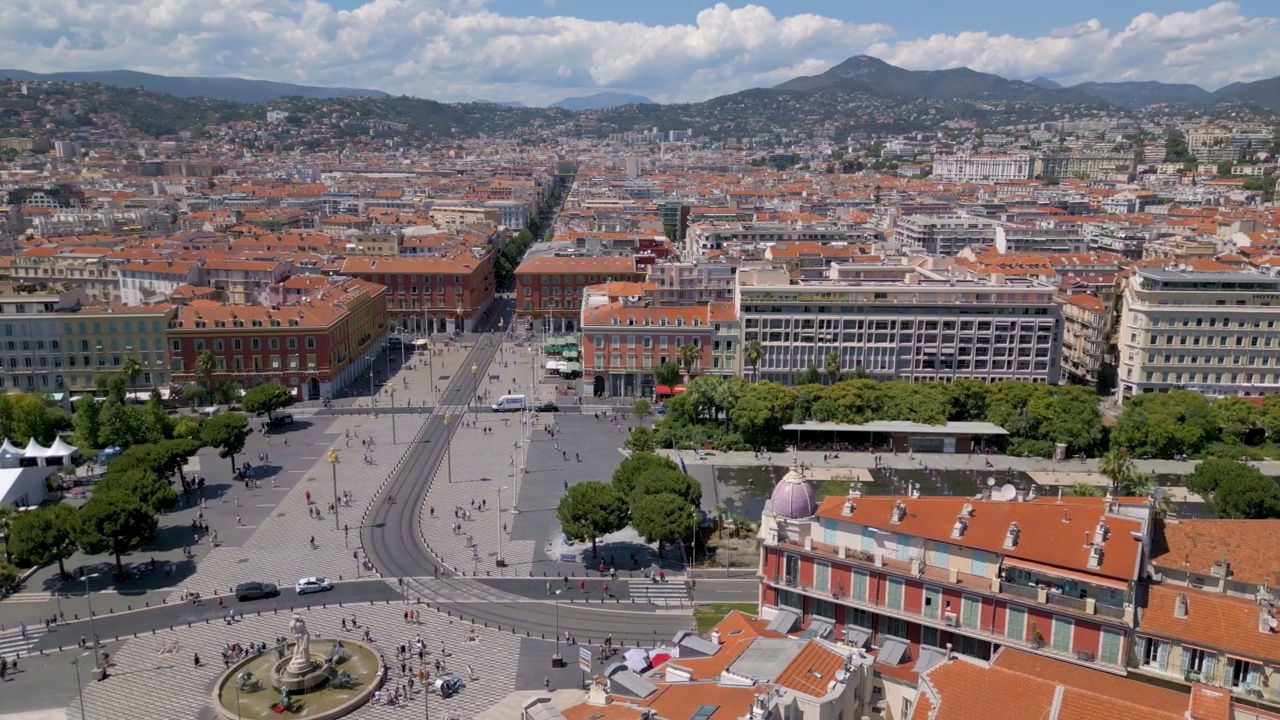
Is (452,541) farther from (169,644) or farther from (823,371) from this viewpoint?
(823,371)

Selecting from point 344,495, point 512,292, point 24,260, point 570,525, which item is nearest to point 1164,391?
point 570,525

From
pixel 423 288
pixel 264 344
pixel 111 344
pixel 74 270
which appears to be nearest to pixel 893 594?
pixel 264 344

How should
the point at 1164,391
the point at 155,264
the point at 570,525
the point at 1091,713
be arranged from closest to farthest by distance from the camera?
the point at 1091,713 < the point at 570,525 < the point at 1164,391 < the point at 155,264

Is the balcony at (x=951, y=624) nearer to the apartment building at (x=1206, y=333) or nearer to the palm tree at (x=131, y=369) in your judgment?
the apartment building at (x=1206, y=333)

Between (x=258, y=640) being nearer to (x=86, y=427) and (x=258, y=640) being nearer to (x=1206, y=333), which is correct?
(x=86, y=427)

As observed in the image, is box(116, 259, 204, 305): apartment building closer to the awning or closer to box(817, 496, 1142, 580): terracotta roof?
box(817, 496, 1142, 580): terracotta roof

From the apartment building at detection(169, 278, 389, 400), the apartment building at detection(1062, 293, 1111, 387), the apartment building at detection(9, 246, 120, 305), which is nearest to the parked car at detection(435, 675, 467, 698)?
the apartment building at detection(169, 278, 389, 400)
